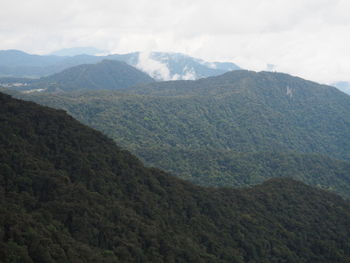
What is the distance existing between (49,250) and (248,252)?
23.5 m

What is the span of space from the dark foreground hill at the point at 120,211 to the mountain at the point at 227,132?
39831 millimetres

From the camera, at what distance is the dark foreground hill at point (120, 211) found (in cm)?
2622

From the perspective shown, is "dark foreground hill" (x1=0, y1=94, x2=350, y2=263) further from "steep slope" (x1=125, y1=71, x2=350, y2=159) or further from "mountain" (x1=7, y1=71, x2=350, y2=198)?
"steep slope" (x1=125, y1=71, x2=350, y2=159)

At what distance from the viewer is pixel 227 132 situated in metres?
154

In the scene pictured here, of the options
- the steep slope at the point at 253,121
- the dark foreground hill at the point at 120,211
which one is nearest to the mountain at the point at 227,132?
the steep slope at the point at 253,121

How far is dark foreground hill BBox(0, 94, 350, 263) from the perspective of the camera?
86.0ft

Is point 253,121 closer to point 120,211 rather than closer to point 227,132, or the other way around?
point 227,132

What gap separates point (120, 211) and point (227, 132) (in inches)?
4904

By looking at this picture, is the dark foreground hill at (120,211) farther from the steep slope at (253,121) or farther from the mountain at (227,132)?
the steep slope at (253,121)

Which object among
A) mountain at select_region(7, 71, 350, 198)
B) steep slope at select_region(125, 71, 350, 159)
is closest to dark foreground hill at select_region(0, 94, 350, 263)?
mountain at select_region(7, 71, 350, 198)

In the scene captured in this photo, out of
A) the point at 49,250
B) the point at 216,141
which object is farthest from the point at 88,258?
the point at 216,141

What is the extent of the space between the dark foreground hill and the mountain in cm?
3983

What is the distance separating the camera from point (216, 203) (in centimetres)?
4397

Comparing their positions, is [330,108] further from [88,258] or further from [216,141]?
[88,258]
